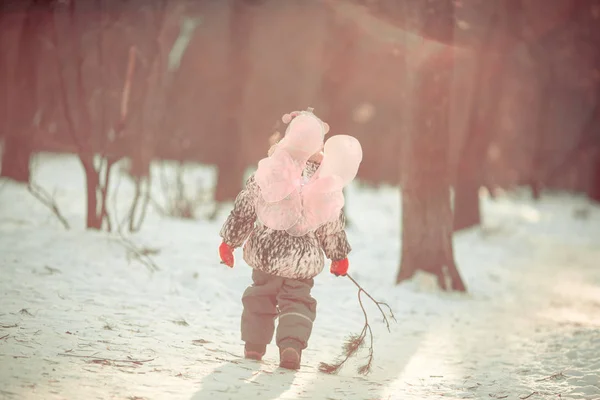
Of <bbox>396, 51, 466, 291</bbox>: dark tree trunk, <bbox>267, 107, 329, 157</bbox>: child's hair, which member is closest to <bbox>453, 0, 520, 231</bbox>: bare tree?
<bbox>396, 51, 466, 291</bbox>: dark tree trunk

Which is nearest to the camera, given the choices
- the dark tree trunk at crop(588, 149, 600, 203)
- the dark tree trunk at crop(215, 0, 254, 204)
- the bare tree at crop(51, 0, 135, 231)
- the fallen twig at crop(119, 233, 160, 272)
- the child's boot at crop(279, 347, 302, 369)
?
the child's boot at crop(279, 347, 302, 369)

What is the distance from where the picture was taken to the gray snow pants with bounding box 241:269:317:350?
3.96 metres

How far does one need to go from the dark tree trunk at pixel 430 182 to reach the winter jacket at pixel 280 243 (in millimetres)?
3120

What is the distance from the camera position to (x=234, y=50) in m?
12.0

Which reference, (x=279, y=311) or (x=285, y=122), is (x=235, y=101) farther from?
(x=279, y=311)

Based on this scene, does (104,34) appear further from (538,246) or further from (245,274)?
(538,246)

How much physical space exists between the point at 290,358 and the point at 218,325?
1152 mm

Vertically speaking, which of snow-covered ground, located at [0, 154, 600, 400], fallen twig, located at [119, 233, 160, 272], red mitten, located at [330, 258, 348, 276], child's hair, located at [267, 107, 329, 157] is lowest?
snow-covered ground, located at [0, 154, 600, 400]

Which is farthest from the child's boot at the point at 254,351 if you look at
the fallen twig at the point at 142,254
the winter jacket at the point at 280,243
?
the fallen twig at the point at 142,254

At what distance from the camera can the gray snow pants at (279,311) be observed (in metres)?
3.96

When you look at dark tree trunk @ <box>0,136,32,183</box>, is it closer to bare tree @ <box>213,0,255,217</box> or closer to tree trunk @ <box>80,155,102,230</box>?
bare tree @ <box>213,0,255,217</box>

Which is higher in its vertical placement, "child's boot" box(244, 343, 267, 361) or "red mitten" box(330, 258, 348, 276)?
"red mitten" box(330, 258, 348, 276)

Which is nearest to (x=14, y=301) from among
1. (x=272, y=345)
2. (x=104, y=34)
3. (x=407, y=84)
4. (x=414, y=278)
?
(x=272, y=345)

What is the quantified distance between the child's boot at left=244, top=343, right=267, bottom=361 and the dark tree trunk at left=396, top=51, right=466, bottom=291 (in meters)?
3.43
